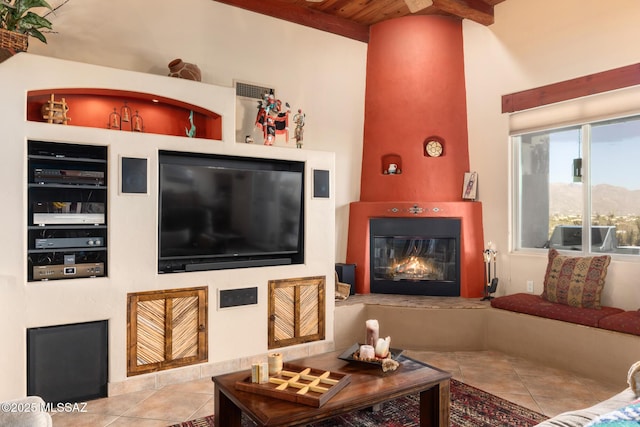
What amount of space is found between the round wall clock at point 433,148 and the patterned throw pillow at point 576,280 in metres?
1.64

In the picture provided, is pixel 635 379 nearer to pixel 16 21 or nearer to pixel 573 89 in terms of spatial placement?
pixel 573 89

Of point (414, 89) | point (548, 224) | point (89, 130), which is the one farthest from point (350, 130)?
point (89, 130)

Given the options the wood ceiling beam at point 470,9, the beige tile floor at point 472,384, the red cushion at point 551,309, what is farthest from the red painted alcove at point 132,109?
the red cushion at point 551,309

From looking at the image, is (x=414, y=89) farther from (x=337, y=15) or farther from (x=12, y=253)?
(x=12, y=253)

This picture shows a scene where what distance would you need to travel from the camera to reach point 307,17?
487cm

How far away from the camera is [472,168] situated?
5.05m

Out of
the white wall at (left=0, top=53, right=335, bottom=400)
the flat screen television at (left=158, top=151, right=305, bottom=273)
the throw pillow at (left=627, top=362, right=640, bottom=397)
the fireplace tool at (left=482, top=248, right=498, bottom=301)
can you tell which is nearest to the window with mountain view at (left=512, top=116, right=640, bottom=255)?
the fireplace tool at (left=482, top=248, right=498, bottom=301)

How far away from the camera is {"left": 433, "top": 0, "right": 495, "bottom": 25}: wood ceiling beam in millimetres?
4504

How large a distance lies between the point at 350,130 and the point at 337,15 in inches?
49.4

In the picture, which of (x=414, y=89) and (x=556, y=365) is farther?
(x=414, y=89)

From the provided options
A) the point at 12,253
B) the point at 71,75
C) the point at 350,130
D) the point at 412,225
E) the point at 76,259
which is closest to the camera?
the point at 12,253

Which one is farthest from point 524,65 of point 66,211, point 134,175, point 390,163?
point 66,211

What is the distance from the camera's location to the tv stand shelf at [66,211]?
3.11 meters

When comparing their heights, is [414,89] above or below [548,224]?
above
